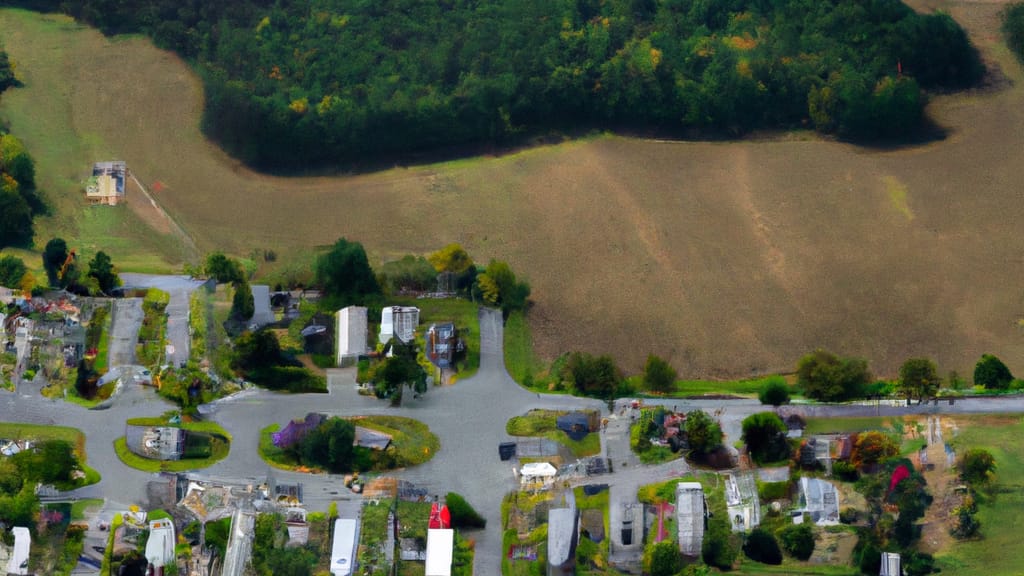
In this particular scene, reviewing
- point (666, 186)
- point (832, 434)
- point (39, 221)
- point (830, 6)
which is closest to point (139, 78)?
point (39, 221)

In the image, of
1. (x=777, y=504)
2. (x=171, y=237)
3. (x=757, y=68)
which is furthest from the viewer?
(x=757, y=68)

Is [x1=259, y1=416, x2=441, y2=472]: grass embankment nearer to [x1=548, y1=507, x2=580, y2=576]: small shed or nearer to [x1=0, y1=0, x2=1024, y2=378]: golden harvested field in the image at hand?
[x1=548, y1=507, x2=580, y2=576]: small shed

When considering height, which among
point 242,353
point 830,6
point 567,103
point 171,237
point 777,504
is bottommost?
point 777,504

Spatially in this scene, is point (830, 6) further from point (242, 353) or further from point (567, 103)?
point (242, 353)

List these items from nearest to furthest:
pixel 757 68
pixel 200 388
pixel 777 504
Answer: pixel 777 504, pixel 200 388, pixel 757 68

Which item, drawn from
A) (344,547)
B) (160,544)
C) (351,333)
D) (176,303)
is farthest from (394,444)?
(176,303)

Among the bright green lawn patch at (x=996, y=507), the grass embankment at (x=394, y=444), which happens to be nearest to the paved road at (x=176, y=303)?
the grass embankment at (x=394, y=444)

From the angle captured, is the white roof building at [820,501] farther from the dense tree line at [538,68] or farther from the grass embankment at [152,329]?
the grass embankment at [152,329]
